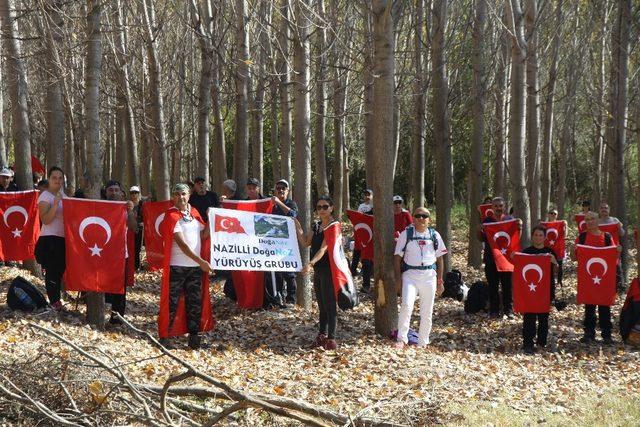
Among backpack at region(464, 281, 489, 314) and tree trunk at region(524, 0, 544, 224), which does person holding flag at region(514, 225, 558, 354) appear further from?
tree trunk at region(524, 0, 544, 224)

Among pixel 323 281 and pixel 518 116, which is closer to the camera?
pixel 323 281

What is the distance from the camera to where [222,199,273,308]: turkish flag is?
1338 cm

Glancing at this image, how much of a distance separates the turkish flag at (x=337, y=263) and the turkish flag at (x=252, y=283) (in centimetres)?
208

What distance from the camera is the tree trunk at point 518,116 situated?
16.2 m

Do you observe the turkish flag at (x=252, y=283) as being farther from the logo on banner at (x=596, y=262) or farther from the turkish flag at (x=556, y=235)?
the turkish flag at (x=556, y=235)

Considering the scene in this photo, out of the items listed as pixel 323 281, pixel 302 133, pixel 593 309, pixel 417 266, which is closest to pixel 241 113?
pixel 302 133

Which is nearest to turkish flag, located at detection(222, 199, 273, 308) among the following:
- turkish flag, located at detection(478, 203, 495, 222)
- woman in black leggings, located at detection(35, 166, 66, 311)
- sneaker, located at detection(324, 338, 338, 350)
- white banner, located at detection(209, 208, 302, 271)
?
white banner, located at detection(209, 208, 302, 271)

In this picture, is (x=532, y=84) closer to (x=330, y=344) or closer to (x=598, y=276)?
(x=598, y=276)

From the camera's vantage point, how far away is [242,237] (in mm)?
12031

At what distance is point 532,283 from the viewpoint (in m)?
12.4

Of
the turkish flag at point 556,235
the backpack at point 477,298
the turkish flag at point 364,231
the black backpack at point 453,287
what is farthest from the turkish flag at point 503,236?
the turkish flag at point 556,235

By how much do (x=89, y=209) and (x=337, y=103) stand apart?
15.4 metres

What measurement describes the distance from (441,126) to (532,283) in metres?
6.41

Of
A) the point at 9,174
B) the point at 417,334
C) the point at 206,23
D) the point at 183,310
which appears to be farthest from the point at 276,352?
the point at 206,23
